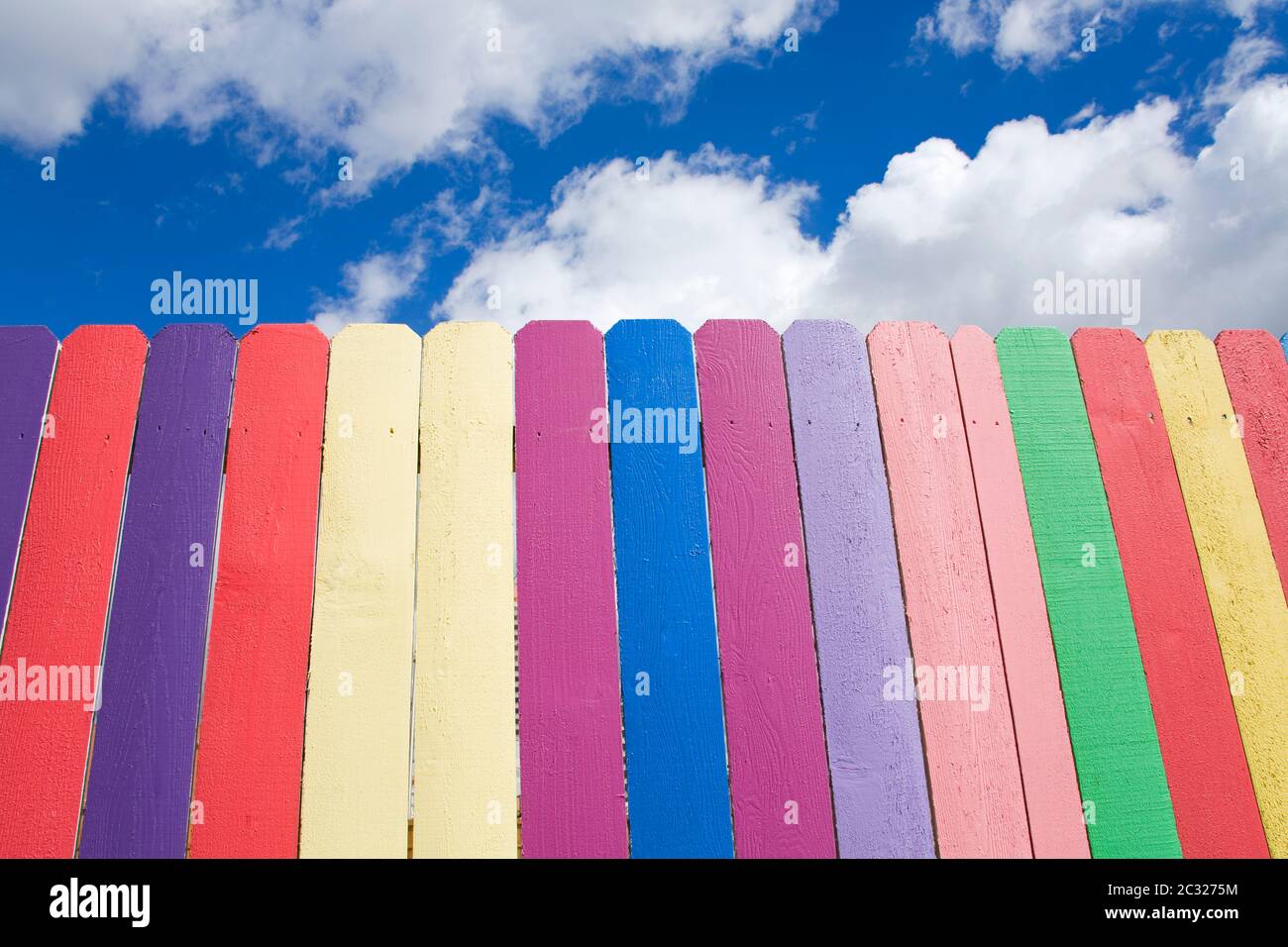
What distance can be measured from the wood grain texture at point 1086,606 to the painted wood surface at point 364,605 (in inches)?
77.2

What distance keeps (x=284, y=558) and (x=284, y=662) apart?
1.00 ft

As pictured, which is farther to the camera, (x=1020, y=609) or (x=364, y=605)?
(x=1020, y=609)

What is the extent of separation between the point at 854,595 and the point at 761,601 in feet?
0.95

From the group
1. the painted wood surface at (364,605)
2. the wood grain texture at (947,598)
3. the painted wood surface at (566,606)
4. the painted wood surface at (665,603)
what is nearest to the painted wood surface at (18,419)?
the painted wood surface at (364,605)

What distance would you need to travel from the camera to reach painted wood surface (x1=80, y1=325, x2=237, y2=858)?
2.19 meters

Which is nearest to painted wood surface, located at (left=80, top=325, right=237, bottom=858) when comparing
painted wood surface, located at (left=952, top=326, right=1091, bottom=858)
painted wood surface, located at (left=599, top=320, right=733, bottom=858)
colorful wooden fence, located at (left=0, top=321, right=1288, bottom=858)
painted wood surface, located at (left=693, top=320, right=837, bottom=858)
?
colorful wooden fence, located at (left=0, top=321, right=1288, bottom=858)

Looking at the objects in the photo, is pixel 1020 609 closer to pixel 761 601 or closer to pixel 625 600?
pixel 761 601

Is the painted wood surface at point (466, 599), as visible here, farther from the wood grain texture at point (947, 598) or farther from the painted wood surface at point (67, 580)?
the wood grain texture at point (947, 598)

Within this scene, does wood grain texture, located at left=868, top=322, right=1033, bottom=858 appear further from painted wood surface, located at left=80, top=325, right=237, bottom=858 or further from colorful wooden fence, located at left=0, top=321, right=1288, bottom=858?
painted wood surface, located at left=80, top=325, right=237, bottom=858

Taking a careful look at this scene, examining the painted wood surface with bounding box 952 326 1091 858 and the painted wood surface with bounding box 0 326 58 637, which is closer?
the painted wood surface with bounding box 952 326 1091 858

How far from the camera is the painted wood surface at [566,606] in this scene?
221 centimetres

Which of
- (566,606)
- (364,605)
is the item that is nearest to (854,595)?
(566,606)

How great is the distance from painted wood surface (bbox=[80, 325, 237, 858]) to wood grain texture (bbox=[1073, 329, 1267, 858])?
9.28 ft

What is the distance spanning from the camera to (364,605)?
7.72ft
